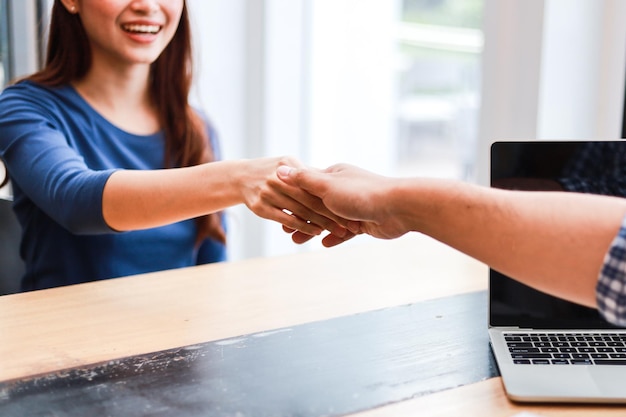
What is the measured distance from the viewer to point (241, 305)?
1331 millimetres

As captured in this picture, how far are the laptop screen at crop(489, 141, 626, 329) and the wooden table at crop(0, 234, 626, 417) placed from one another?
0.19 m

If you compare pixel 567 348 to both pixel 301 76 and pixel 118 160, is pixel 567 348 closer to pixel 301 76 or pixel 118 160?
pixel 118 160

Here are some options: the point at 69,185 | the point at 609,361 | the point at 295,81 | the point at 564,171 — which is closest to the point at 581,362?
the point at 609,361

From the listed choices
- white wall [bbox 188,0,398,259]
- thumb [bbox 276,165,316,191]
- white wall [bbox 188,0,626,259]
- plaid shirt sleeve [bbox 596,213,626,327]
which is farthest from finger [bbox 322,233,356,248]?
white wall [bbox 188,0,398,259]

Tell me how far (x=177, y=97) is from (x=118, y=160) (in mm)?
214

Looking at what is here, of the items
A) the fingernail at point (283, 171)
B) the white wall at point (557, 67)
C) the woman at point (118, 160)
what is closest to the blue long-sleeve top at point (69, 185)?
the woman at point (118, 160)

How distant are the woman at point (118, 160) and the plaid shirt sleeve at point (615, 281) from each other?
0.59 metres

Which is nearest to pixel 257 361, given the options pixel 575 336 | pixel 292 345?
pixel 292 345

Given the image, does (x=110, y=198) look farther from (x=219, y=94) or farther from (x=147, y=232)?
(x=219, y=94)

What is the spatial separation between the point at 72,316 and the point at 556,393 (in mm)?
711

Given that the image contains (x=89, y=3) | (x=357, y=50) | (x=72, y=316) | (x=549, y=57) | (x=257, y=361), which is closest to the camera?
(x=257, y=361)

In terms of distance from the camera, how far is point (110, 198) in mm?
1440

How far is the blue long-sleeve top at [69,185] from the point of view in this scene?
1499 millimetres

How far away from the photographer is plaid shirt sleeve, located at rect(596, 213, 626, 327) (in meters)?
0.84
